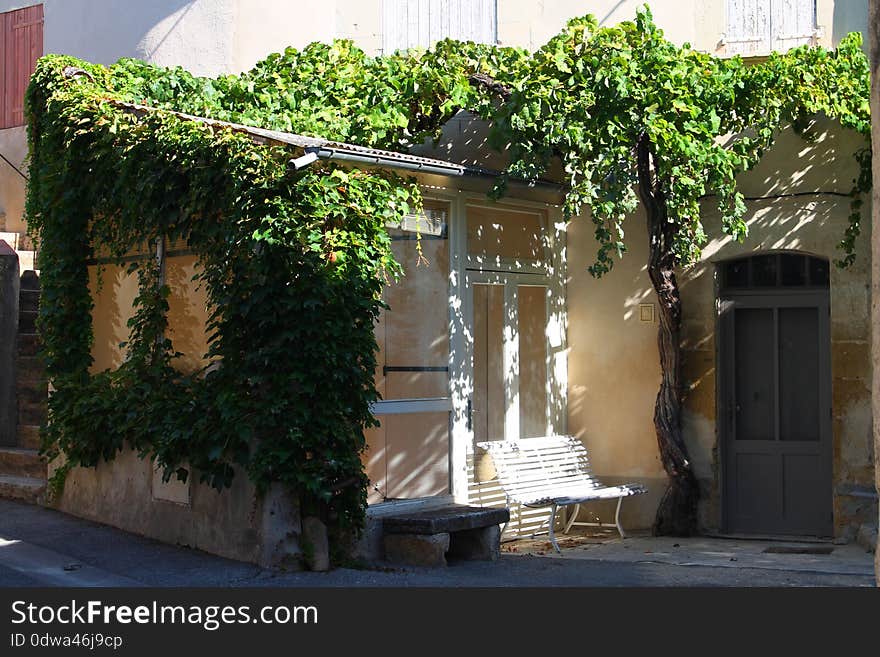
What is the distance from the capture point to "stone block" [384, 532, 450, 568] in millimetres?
8359

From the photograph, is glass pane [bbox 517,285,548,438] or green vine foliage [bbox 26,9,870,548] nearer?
green vine foliage [bbox 26,9,870,548]

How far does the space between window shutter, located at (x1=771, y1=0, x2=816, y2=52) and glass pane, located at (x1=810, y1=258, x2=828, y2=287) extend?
2.00m

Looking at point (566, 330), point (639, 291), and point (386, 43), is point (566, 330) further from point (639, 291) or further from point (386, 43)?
point (386, 43)

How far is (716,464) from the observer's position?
1053cm

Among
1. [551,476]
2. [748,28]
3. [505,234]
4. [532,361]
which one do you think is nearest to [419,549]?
[551,476]

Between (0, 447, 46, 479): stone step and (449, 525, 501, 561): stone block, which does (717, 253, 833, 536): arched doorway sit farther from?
(0, 447, 46, 479): stone step

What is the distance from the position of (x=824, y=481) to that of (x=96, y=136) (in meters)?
7.10

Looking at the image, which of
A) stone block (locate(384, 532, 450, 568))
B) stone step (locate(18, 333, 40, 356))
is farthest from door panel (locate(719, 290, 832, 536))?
stone step (locate(18, 333, 40, 356))

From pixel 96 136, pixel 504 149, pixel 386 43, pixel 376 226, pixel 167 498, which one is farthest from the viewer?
pixel 386 43

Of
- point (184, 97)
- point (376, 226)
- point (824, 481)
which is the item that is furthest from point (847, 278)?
point (184, 97)

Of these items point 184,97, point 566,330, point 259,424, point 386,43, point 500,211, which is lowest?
point 259,424

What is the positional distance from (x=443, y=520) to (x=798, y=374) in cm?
407

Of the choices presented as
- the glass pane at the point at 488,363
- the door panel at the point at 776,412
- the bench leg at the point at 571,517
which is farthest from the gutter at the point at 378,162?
the bench leg at the point at 571,517

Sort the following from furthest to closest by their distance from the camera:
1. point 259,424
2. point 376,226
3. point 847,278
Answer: point 847,278
point 376,226
point 259,424
